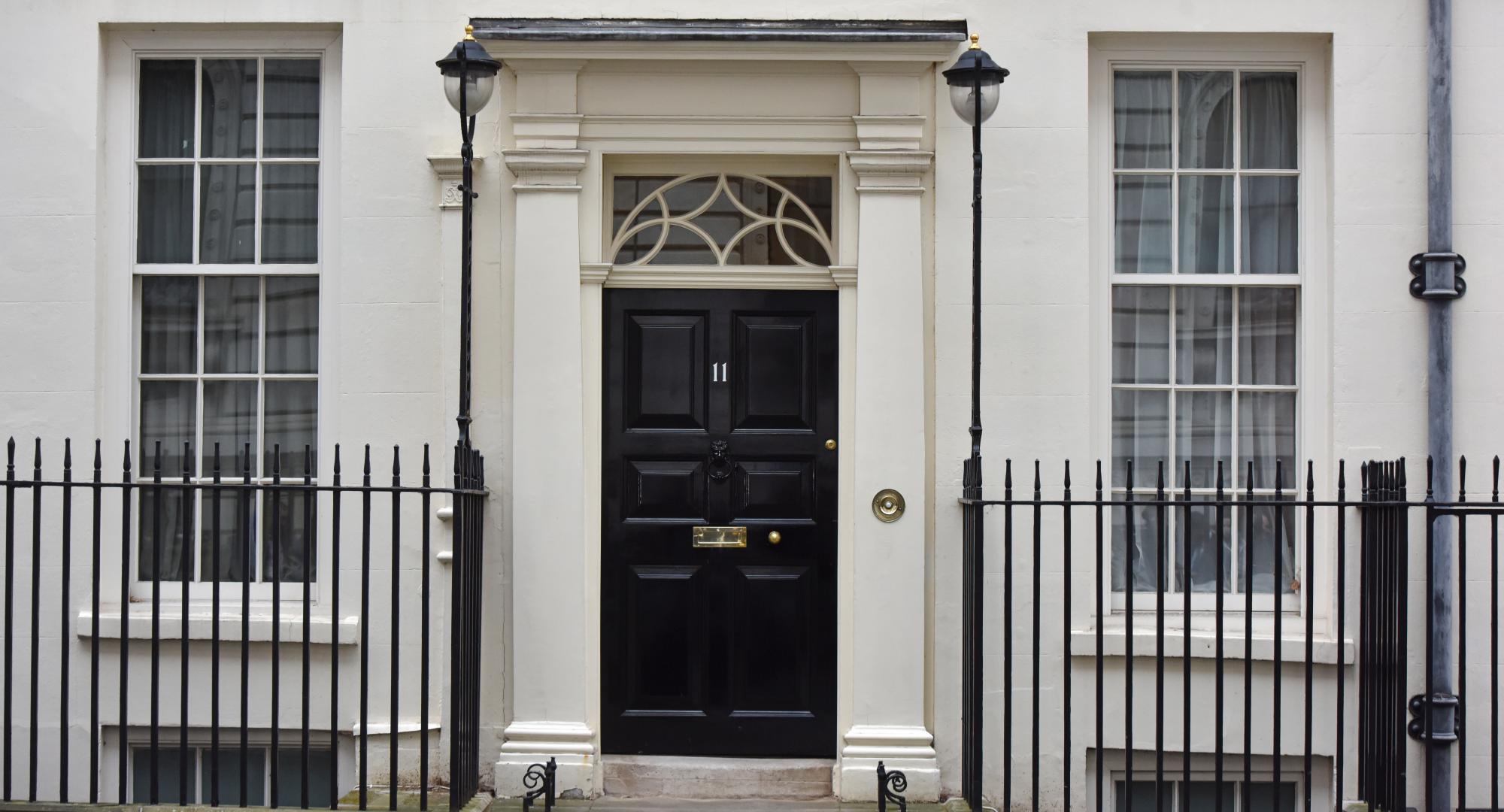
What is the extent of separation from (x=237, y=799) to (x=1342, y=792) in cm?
506

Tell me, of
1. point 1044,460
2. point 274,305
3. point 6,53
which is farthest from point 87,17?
point 1044,460

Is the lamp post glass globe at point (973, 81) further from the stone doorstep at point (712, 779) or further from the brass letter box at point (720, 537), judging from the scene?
the stone doorstep at point (712, 779)

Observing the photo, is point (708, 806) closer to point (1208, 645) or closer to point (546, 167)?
point (1208, 645)

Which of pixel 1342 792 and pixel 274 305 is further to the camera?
pixel 274 305

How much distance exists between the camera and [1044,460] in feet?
20.6

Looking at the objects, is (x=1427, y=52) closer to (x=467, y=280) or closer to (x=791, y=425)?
(x=791, y=425)

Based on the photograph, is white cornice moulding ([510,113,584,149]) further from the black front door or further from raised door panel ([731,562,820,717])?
raised door panel ([731,562,820,717])

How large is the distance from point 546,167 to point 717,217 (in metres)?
0.84

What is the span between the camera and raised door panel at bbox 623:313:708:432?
253 inches

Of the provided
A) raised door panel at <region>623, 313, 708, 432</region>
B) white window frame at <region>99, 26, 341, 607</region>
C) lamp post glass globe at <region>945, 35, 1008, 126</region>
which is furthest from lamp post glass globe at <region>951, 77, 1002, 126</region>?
white window frame at <region>99, 26, 341, 607</region>

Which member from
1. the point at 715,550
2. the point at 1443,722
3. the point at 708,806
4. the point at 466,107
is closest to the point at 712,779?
the point at 708,806

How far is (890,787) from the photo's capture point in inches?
238

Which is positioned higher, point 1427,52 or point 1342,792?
point 1427,52

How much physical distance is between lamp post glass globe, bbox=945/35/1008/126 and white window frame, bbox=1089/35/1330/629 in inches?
33.3
